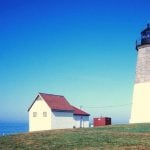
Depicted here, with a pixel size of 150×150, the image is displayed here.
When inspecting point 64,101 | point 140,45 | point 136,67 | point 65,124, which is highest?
point 140,45

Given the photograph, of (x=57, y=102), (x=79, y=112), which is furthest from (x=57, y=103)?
(x=79, y=112)

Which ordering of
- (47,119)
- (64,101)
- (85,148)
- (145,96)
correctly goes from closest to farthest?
1. (85,148)
2. (145,96)
3. (47,119)
4. (64,101)

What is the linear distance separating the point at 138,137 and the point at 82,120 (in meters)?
38.6

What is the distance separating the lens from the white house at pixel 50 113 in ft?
196

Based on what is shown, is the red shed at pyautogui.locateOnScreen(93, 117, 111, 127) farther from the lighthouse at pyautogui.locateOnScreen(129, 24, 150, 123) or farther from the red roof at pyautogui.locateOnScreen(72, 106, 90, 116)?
the lighthouse at pyautogui.locateOnScreen(129, 24, 150, 123)

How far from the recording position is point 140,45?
5209cm

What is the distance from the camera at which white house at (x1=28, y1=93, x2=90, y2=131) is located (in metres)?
59.7

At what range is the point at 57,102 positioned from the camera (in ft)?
206

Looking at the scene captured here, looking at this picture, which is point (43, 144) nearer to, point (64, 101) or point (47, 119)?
point (47, 119)

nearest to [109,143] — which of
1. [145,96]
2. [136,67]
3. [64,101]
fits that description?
[145,96]

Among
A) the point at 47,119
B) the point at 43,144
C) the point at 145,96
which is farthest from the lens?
the point at 47,119

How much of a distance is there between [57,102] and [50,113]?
3.84 m

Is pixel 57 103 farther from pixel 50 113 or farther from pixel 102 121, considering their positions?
pixel 102 121

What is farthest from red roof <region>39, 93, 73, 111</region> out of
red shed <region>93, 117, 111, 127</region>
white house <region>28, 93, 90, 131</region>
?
red shed <region>93, 117, 111, 127</region>
